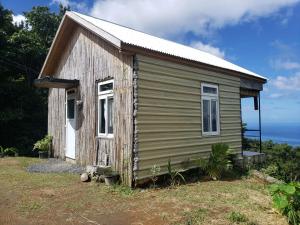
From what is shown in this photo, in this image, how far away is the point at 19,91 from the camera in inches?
715

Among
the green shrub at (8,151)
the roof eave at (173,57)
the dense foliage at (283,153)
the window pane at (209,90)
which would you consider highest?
the roof eave at (173,57)

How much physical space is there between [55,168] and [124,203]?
14.9 ft

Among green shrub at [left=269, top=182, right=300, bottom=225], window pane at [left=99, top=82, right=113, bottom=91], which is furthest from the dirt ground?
window pane at [left=99, top=82, right=113, bottom=91]

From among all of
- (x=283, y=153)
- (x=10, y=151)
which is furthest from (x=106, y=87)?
(x=283, y=153)

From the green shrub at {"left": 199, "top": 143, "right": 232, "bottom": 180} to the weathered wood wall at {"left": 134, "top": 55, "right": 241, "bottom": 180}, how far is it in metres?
0.41

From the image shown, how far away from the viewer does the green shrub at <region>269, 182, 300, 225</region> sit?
562 cm

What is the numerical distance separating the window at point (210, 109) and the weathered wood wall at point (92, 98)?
127 inches

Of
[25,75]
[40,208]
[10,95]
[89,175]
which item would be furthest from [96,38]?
[25,75]

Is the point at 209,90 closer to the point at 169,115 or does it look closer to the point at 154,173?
the point at 169,115

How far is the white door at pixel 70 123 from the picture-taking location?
11.4 meters

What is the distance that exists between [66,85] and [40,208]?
5.88 meters

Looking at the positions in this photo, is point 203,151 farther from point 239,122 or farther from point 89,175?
point 89,175

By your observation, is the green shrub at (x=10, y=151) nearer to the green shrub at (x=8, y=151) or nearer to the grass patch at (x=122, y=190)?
the green shrub at (x=8, y=151)

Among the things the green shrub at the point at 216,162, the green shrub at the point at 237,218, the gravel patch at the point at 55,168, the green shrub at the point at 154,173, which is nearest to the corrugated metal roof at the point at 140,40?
the green shrub at the point at 216,162
